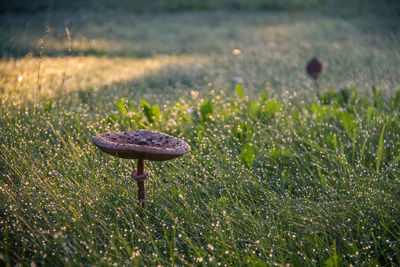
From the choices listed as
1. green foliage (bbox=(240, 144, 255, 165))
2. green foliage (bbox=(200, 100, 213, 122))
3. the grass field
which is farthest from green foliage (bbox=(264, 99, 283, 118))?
green foliage (bbox=(240, 144, 255, 165))

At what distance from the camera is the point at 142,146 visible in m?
1.80

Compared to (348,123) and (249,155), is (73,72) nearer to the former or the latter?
(249,155)

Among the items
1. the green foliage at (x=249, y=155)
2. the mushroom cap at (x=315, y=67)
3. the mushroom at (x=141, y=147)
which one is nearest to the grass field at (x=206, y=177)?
the green foliage at (x=249, y=155)

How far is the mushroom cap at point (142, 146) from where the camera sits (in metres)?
1.78

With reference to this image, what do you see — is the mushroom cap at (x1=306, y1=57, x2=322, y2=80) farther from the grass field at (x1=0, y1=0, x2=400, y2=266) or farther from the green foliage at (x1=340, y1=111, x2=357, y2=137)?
the green foliage at (x1=340, y1=111, x2=357, y2=137)

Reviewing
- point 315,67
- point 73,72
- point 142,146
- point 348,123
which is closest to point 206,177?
point 142,146

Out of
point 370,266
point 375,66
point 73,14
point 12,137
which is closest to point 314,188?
point 370,266

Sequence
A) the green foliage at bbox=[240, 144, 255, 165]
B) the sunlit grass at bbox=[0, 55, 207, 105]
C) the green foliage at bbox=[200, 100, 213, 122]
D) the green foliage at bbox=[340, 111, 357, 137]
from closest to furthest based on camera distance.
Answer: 1. the green foliage at bbox=[240, 144, 255, 165]
2. the green foliage at bbox=[340, 111, 357, 137]
3. the green foliage at bbox=[200, 100, 213, 122]
4. the sunlit grass at bbox=[0, 55, 207, 105]

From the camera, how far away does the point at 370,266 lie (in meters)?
1.72

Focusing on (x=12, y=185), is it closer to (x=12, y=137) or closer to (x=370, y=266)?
(x=12, y=137)

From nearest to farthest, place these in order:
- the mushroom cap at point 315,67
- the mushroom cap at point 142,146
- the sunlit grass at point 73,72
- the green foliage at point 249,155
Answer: the mushroom cap at point 142,146, the green foliage at point 249,155, the sunlit grass at point 73,72, the mushroom cap at point 315,67

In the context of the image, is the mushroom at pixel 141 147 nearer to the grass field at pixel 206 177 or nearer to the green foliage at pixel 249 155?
the grass field at pixel 206 177

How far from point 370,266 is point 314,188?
80 centimetres

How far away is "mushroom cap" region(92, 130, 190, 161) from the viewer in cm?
178
